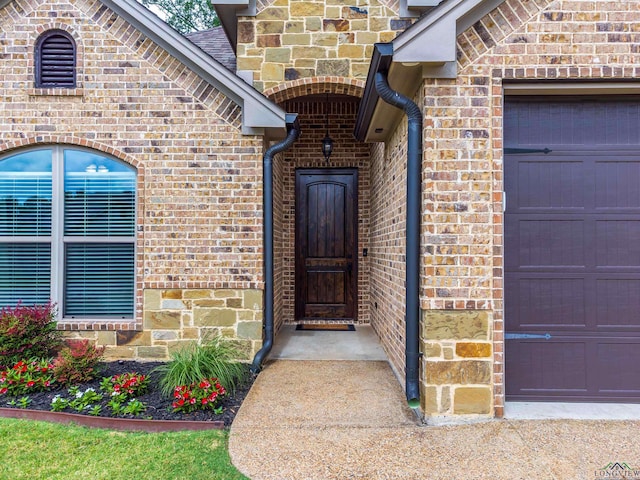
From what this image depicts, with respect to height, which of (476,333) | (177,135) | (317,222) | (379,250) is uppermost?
(177,135)

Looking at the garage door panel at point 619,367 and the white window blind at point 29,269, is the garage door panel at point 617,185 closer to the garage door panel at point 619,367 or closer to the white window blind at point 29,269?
the garage door panel at point 619,367

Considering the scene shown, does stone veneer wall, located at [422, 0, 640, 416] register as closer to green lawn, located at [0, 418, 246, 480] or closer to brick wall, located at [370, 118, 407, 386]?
brick wall, located at [370, 118, 407, 386]

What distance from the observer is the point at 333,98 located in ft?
21.2

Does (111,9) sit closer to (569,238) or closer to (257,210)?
(257,210)

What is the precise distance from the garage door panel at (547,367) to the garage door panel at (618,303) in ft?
1.03

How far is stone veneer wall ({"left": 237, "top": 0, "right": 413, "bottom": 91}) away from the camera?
5184mm

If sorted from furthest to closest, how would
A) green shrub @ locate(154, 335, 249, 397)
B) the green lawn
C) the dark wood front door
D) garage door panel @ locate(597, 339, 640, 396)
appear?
1. the dark wood front door
2. green shrub @ locate(154, 335, 249, 397)
3. garage door panel @ locate(597, 339, 640, 396)
4. the green lawn

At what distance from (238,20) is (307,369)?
457 cm

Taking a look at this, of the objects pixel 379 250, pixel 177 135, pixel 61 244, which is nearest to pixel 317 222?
pixel 379 250

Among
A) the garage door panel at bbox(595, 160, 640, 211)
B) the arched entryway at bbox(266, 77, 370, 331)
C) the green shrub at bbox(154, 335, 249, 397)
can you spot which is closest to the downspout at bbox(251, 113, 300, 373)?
the green shrub at bbox(154, 335, 249, 397)

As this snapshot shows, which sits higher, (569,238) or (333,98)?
(333,98)

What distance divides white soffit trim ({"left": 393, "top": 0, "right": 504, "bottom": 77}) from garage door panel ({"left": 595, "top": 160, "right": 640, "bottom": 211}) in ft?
5.61

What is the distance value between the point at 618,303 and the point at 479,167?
175cm

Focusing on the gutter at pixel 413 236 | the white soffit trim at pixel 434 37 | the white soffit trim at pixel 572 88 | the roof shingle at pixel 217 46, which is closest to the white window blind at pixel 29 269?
the roof shingle at pixel 217 46
